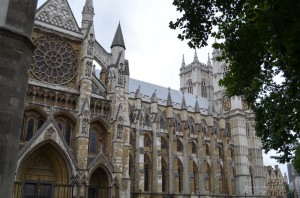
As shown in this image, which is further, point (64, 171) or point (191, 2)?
point (64, 171)

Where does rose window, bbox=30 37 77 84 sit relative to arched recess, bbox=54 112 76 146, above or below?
above

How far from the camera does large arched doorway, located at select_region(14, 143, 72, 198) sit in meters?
24.8

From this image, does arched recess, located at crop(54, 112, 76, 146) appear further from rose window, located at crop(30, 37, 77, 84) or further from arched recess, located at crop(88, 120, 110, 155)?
rose window, located at crop(30, 37, 77, 84)

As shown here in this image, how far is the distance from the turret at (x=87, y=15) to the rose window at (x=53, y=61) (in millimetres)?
2803

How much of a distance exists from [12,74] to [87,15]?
23.2 m

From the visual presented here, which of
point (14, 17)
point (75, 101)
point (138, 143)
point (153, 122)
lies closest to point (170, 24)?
point (14, 17)

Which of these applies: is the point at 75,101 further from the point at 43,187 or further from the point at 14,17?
the point at 14,17

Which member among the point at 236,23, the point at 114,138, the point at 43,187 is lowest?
the point at 43,187

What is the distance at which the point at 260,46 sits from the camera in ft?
41.1

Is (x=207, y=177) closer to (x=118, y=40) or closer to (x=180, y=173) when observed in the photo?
(x=180, y=173)

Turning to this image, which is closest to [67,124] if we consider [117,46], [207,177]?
[117,46]

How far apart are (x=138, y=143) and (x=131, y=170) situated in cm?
336

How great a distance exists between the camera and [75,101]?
28.1 meters

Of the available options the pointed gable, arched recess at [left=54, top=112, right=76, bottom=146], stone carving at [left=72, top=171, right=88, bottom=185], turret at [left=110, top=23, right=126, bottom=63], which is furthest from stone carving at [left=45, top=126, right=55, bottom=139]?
→ the pointed gable
